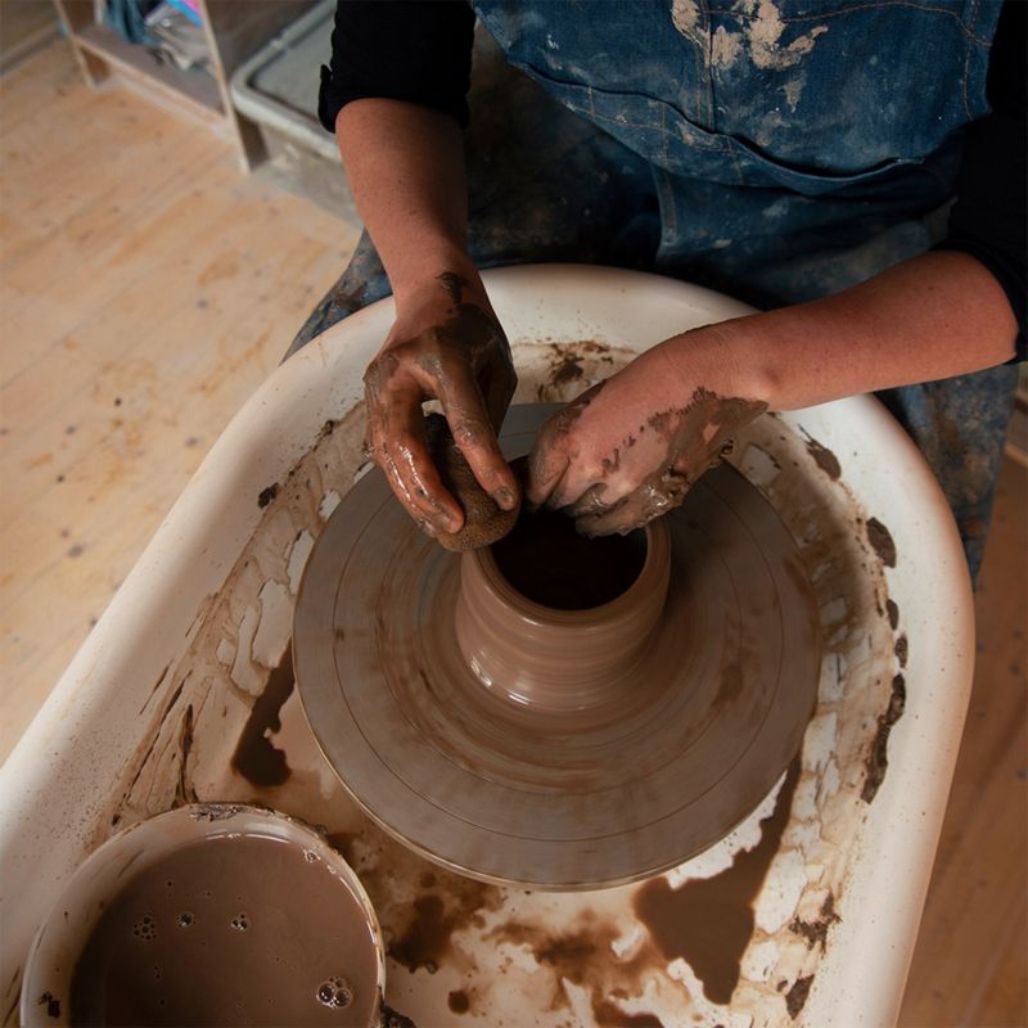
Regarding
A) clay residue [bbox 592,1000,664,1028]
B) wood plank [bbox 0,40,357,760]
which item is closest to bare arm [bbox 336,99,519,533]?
clay residue [bbox 592,1000,664,1028]

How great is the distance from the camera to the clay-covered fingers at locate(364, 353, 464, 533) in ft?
3.74

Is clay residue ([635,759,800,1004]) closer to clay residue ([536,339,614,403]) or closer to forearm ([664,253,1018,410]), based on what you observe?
forearm ([664,253,1018,410])

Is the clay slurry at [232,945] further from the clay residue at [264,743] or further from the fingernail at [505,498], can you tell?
the fingernail at [505,498]

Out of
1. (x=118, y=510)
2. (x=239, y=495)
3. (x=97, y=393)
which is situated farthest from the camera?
(x=97, y=393)

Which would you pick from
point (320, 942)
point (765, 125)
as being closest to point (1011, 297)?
point (765, 125)

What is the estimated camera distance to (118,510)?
219 centimetres

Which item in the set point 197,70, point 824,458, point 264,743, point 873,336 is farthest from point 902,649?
point 197,70

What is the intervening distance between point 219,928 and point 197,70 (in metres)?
2.22

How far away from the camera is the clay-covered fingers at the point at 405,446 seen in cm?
114

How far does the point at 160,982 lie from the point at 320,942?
20 cm

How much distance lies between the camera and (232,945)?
1.32m

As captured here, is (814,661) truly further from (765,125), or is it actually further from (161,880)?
(161,880)

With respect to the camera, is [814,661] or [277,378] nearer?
[814,661]

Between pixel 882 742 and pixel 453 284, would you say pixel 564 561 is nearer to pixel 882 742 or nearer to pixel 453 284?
pixel 453 284
